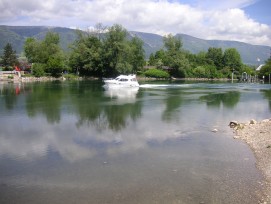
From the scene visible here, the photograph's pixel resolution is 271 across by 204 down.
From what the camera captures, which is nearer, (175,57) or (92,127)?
(92,127)

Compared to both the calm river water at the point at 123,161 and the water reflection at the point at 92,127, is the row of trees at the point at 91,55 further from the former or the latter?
the calm river water at the point at 123,161

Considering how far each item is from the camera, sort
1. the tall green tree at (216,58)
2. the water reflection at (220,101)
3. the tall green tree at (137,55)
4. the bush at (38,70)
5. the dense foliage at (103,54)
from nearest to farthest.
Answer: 1. the water reflection at (220,101)
2. the dense foliage at (103,54)
3. the bush at (38,70)
4. the tall green tree at (137,55)
5. the tall green tree at (216,58)

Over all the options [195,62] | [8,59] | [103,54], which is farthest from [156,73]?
[8,59]

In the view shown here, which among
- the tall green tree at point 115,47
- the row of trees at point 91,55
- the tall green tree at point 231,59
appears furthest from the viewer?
the tall green tree at point 231,59

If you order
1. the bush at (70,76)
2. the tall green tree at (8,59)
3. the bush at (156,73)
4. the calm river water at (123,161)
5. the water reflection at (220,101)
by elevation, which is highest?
the tall green tree at (8,59)

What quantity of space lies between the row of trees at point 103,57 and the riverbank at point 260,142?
68.8 metres

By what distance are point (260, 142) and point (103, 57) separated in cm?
7666

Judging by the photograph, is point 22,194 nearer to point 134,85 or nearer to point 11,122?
point 11,122

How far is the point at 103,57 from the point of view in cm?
9119

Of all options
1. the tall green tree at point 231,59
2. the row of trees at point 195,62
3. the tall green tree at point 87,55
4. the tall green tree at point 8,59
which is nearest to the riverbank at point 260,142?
the tall green tree at point 87,55

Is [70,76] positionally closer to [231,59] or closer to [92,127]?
[92,127]

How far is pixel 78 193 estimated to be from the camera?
11.2m

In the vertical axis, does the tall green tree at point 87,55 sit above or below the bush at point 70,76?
above

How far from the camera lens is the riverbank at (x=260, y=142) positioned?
12.5 meters
